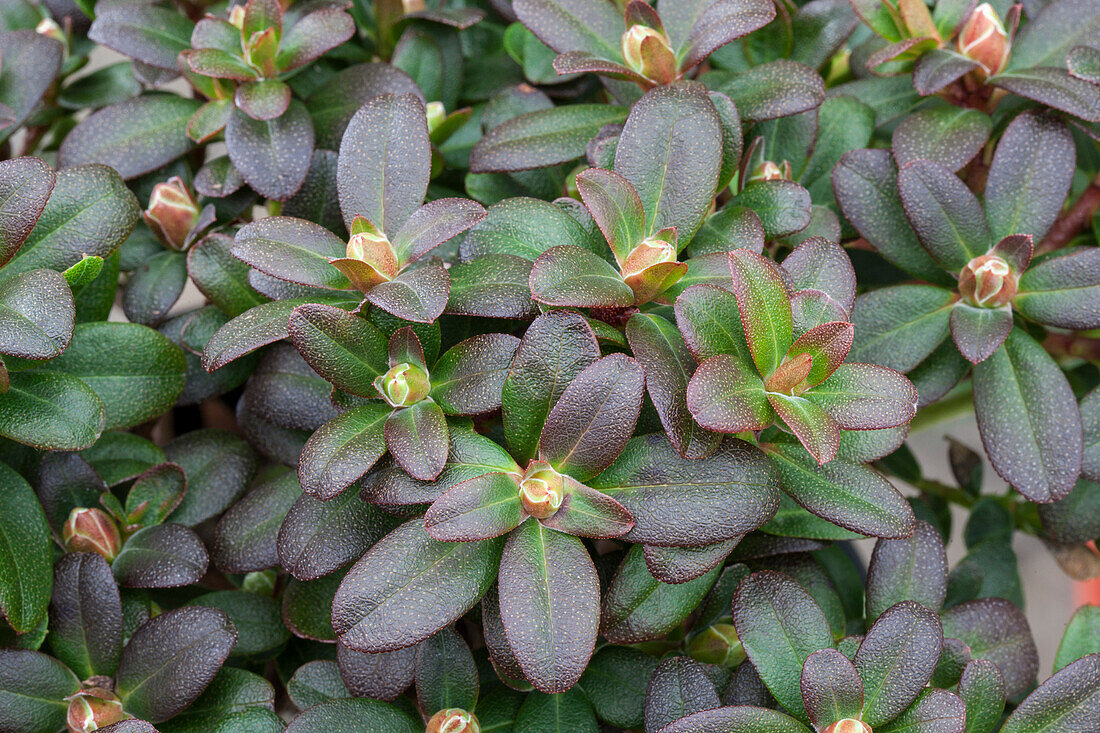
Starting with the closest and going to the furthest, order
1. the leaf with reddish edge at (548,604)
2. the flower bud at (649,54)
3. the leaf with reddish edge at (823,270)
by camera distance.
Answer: the leaf with reddish edge at (548,604)
the leaf with reddish edge at (823,270)
the flower bud at (649,54)

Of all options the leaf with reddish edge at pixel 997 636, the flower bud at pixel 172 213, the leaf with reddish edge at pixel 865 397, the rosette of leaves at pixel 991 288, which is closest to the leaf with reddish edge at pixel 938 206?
the rosette of leaves at pixel 991 288

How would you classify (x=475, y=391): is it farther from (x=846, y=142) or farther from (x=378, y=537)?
(x=846, y=142)

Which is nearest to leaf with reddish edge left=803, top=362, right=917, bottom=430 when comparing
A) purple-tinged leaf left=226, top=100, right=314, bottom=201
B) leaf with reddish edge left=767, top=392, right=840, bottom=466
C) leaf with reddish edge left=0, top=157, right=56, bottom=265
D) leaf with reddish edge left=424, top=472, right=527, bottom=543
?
leaf with reddish edge left=767, top=392, right=840, bottom=466

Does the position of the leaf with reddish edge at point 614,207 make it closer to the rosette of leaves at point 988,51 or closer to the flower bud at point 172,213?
the rosette of leaves at point 988,51

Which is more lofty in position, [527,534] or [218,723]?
[527,534]

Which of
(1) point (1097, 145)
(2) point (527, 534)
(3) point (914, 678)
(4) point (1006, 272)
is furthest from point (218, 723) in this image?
(1) point (1097, 145)
